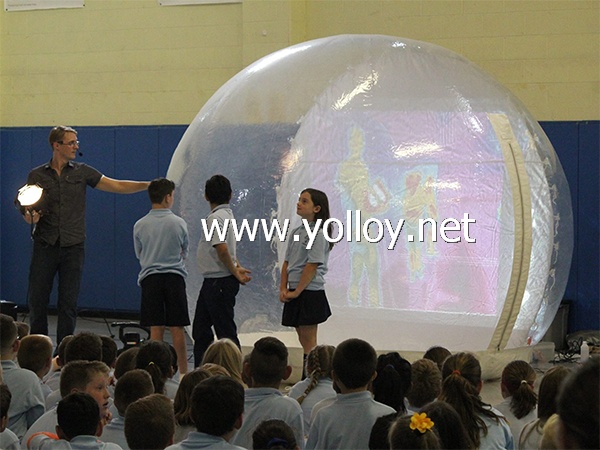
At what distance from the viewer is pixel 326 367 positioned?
427 cm

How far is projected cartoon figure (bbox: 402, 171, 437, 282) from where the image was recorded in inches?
249

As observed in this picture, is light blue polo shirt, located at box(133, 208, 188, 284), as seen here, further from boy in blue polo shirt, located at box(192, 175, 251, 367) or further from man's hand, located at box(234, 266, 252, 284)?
man's hand, located at box(234, 266, 252, 284)

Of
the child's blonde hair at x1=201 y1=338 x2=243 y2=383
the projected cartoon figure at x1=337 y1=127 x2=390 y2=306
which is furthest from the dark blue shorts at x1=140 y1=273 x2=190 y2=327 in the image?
the child's blonde hair at x1=201 y1=338 x2=243 y2=383

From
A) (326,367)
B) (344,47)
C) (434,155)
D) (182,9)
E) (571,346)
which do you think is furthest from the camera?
(182,9)

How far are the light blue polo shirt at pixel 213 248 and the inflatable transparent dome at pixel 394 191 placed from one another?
1.42ft

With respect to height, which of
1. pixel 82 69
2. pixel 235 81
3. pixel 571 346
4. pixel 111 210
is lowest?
pixel 571 346

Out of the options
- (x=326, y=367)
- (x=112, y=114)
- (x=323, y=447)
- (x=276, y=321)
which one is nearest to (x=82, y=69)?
(x=112, y=114)

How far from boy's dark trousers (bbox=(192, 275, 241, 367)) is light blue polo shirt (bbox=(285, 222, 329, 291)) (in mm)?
385

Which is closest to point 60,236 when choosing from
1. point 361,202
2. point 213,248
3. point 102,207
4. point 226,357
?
point 213,248

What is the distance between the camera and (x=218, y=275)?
6.02 meters

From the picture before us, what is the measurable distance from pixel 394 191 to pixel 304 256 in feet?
2.88

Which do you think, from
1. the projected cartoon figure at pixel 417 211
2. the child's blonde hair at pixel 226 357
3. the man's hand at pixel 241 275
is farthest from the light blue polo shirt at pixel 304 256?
the child's blonde hair at pixel 226 357

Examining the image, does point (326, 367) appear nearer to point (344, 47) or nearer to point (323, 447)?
point (323, 447)

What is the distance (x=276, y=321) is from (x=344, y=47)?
74.9 inches
